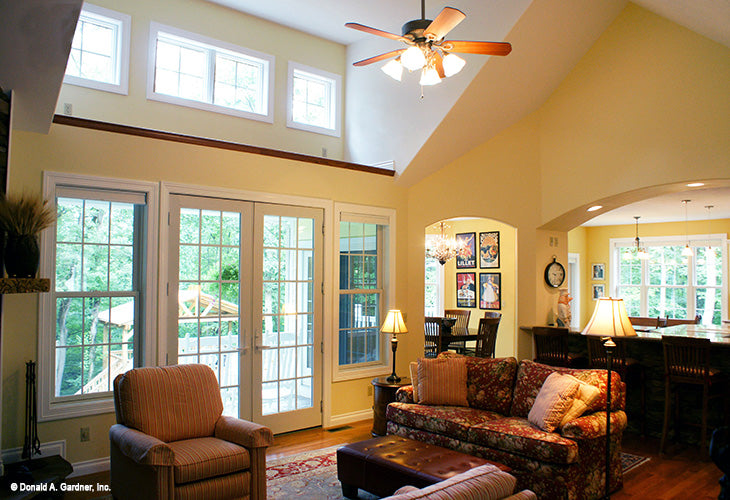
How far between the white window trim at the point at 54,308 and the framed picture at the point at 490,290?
6.75m

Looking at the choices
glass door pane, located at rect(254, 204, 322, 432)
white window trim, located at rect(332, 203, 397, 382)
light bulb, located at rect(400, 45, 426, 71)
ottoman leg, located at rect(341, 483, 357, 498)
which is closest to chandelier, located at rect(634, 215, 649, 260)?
white window trim, located at rect(332, 203, 397, 382)

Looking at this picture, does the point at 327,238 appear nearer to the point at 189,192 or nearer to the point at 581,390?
the point at 189,192

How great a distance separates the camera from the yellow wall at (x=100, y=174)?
3836mm

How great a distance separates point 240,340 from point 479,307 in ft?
19.9

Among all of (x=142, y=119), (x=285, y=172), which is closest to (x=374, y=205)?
(x=285, y=172)

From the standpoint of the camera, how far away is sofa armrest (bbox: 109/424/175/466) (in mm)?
2986

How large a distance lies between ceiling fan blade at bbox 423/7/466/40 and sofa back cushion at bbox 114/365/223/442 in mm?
2888

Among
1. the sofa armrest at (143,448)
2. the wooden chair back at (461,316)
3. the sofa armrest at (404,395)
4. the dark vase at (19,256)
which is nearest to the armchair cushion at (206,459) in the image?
the sofa armrest at (143,448)

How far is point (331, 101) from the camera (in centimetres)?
672

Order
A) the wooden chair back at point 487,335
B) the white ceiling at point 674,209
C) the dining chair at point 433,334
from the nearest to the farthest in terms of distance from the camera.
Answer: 1. the wooden chair back at point 487,335
2. the dining chair at point 433,334
3. the white ceiling at point 674,209

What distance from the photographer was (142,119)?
5.32 metres

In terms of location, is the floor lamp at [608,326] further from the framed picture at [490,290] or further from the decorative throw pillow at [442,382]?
the framed picture at [490,290]

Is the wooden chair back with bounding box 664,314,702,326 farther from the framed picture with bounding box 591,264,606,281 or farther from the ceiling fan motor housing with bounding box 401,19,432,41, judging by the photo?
the ceiling fan motor housing with bounding box 401,19,432,41

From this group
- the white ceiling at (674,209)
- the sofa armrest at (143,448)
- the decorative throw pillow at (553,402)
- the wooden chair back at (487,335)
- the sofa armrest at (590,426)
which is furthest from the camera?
the white ceiling at (674,209)
